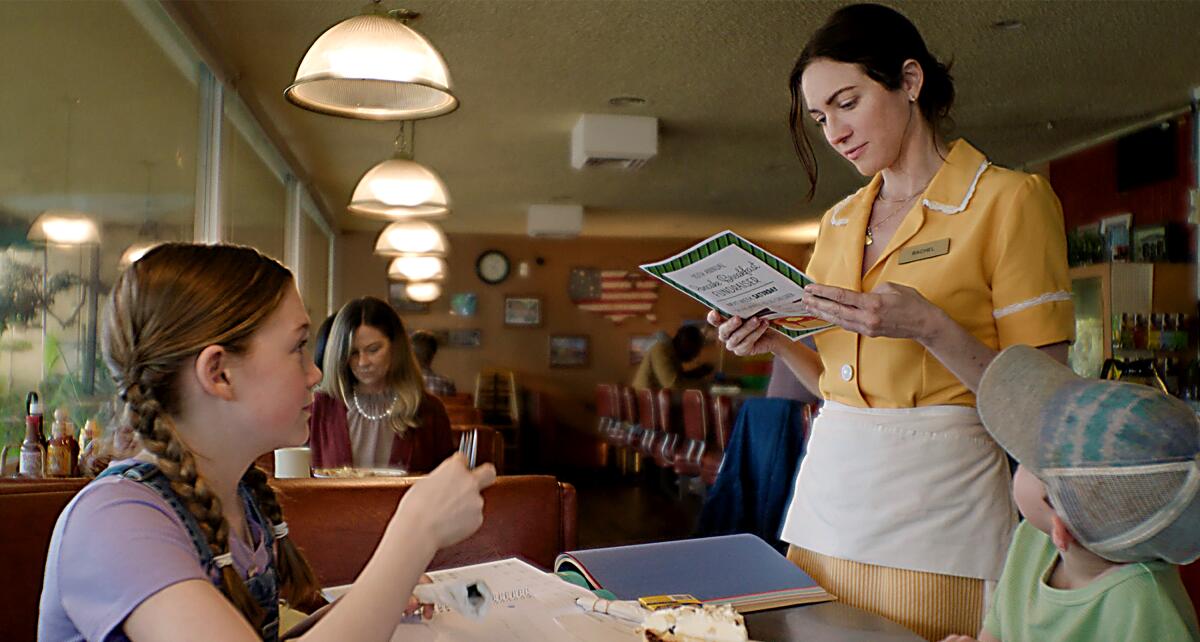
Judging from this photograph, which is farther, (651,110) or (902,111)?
(651,110)

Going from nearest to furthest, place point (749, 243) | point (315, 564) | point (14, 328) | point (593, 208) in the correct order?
point (749, 243), point (315, 564), point (14, 328), point (593, 208)

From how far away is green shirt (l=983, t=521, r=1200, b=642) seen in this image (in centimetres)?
94

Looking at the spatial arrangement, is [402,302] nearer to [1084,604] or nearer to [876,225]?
[876,225]

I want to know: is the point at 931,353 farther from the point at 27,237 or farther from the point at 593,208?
the point at 593,208

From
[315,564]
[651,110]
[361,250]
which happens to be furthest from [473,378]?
[315,564]

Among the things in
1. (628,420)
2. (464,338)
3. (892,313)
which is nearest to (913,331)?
(892,313)

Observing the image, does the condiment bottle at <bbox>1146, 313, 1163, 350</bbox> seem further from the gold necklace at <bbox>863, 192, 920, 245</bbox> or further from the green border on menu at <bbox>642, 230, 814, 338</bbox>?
the green border on menu at <bbox>642, 230, 814, 338</bbox>

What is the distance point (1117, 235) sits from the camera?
21.5 ft

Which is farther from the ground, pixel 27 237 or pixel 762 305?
pixel 27 237

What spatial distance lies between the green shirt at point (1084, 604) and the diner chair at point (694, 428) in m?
5.31

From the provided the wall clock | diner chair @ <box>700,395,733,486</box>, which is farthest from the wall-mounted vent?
the wall clock

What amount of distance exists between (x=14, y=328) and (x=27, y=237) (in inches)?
10.9

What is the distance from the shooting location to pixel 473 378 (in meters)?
11.3

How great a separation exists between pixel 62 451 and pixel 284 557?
1.87 metres
